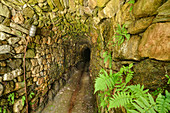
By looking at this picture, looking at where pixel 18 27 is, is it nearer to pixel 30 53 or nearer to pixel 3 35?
pixel 3 35

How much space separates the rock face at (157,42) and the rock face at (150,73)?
0.09 m

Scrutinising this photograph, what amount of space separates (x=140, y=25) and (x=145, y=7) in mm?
204

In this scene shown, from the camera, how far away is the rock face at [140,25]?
3.11ft

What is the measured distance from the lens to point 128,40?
125cm

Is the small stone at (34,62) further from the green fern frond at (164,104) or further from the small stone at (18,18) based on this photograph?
the green fern frond at (164,104)

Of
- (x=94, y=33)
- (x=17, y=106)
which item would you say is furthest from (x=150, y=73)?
(x=17, y=106)

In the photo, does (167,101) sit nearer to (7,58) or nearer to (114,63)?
(114,63)

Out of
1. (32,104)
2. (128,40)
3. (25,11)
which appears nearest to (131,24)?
(128,40)

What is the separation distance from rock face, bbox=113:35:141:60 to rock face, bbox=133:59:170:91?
5.7 inches

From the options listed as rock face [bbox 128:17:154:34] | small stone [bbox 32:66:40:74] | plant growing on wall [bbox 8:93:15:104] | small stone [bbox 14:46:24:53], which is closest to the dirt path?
plant growing on wall [bbox 8:93:15:104]

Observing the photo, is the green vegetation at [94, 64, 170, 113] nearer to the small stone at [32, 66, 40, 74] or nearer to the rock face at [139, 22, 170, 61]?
the rock face at [139, 22, 170, 61]

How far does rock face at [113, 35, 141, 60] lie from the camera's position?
1114mm

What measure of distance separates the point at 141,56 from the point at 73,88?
4946mm

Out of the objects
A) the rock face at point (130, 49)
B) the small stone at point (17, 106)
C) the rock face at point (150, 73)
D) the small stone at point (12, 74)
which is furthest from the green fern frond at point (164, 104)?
the small stone at point (17, 106)
